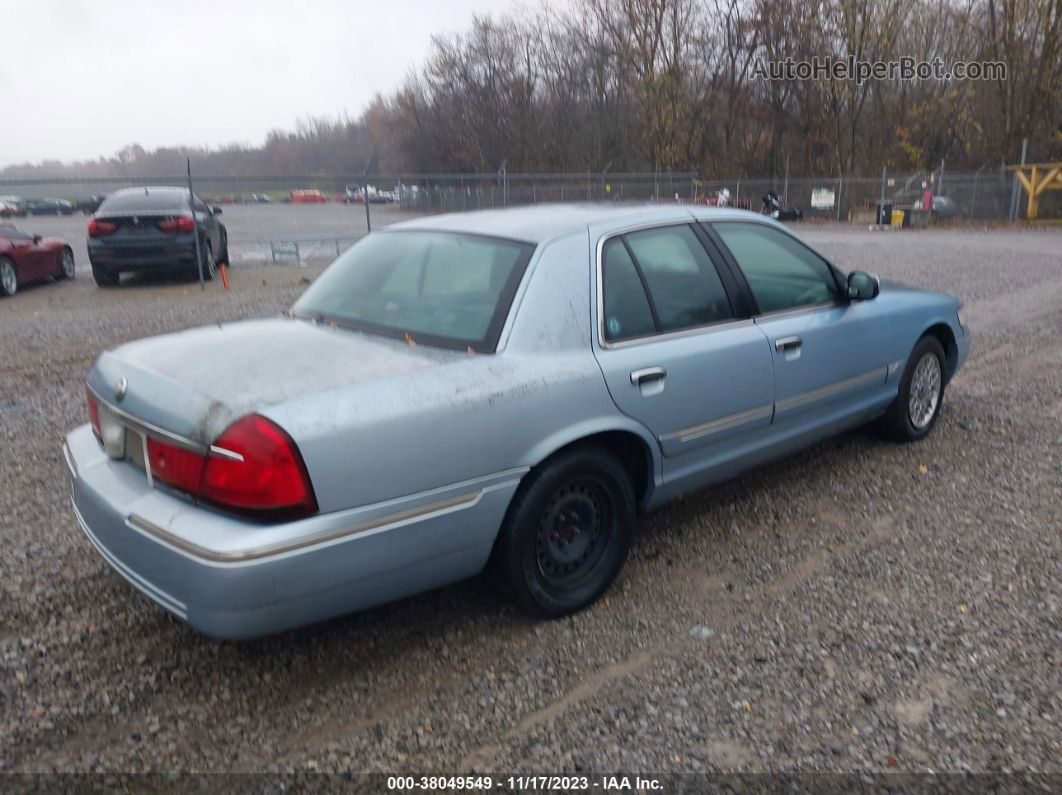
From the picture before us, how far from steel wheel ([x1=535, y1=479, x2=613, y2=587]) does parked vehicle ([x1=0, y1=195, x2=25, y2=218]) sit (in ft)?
89.3

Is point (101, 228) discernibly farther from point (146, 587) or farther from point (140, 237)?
point (146, 587)

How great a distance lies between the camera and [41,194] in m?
15.1

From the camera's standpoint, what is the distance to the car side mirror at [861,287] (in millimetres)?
4465

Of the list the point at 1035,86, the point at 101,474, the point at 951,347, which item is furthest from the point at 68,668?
the point at 1035,86

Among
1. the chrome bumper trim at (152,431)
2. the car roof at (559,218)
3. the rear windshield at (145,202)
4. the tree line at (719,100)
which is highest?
the tree line at (719,100)

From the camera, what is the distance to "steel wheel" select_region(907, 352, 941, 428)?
5168 mm

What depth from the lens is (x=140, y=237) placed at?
1290 cm

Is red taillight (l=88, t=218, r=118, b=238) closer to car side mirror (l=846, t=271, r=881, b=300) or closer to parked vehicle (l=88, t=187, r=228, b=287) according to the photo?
parked vehicle (l=88, t=187, r=228, b=287)

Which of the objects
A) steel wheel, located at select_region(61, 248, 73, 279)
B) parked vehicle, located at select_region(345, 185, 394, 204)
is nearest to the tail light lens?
Result: steel wheel, located at select_region(61, 248, 73, 279)

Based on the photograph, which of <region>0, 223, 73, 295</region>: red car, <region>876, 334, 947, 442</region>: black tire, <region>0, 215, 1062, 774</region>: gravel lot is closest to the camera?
<region>0, 215, 1062, 774</region>: gravel lot

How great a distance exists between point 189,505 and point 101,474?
591 millimetres

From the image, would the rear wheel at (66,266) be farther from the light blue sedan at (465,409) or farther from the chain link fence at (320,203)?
the light blue sedan at (465,409)

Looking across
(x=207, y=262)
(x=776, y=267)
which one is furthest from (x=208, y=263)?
(x=776, y=267)

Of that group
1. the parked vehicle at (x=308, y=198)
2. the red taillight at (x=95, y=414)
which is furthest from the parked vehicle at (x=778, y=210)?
the red taillight at (x=95, y=414)
